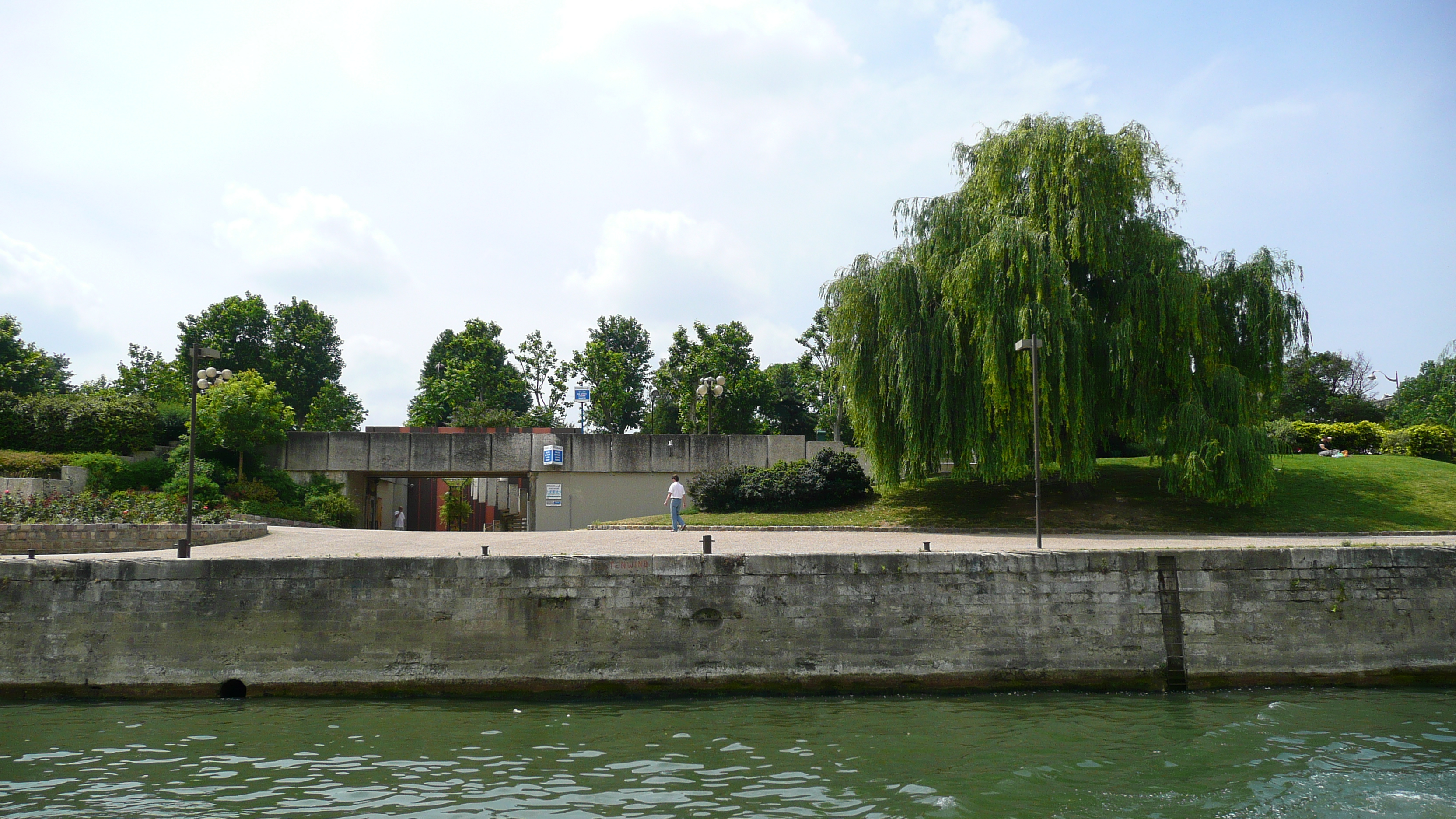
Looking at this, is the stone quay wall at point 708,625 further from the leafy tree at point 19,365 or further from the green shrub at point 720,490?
the leafy tree at point 19,365

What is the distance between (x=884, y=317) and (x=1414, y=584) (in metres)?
10.7

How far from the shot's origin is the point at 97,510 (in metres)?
17.5

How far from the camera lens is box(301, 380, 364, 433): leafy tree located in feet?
159

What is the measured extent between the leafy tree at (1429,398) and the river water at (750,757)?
120 feet

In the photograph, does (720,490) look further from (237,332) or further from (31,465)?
(237,332)

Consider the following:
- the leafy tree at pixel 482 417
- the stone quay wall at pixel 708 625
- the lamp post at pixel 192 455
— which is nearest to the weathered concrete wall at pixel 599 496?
the lamp post at pixel 192 455

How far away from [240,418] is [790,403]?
3348 cm

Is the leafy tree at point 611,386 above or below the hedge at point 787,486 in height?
above

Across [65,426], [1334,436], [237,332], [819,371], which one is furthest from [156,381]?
[1334,436]

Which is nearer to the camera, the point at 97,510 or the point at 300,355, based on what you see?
the point at 97,510

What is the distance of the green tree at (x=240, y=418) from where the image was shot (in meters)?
24.8

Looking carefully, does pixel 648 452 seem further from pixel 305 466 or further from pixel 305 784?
pixel 305 784

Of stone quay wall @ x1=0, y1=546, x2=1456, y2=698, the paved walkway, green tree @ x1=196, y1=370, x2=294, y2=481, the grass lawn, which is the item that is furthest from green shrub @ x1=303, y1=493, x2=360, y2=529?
stone quay wall @ x1=0, y1=546, x2=1456, y2=698

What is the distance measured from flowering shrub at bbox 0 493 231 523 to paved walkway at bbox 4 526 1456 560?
1961 mm
